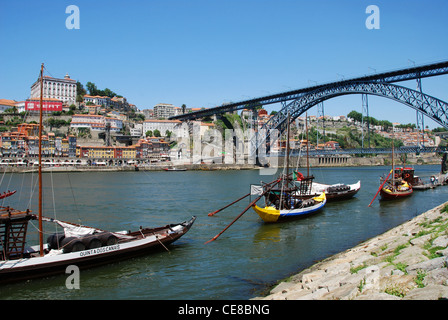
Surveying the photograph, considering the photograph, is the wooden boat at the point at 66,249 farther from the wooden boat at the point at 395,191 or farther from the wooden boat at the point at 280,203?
the wooden boat at the point at 395,191

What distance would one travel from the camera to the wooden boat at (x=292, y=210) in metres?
19.4

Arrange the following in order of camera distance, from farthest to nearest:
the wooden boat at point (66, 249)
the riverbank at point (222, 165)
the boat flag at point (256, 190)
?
the riverbank at point (222, 165) < the boat flag at point (256, 190) < the wooden boat at point (66, 249)

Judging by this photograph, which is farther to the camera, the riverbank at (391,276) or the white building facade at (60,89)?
the white building facade at (60,89)

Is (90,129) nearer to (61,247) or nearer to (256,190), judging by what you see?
(256,190)

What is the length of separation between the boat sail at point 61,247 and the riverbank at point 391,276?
6129 mm

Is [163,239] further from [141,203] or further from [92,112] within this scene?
[92,112]

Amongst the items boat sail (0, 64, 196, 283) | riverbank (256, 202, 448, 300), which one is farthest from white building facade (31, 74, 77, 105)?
riverbank (256, 202, 448, 300)

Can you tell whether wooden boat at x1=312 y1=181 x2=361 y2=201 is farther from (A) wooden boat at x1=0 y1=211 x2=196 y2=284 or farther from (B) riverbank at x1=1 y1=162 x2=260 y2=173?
(B) riverbank at x1=1 y1=162 x2=260 y2=173

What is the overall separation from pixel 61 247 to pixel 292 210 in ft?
42.2

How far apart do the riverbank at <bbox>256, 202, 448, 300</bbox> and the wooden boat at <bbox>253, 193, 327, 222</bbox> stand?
927 centimetres

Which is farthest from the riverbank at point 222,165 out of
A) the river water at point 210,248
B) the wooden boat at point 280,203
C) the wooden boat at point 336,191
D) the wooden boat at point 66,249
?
the wooden boat at point 66,249

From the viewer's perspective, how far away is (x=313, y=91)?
67.8 metres
